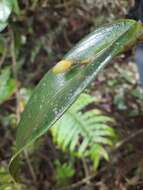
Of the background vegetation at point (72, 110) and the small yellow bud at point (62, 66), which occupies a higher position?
the small yellow bud at point (62, 66)

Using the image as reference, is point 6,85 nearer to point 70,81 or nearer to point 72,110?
point 72,110

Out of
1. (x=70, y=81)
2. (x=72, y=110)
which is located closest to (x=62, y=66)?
(x=70, y=81)

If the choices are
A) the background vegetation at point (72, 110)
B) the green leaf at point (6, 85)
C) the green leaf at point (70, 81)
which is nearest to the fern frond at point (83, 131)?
the background vegetation at point (72, 110)

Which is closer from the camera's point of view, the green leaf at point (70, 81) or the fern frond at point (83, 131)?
the green leaf at point (70, 81)

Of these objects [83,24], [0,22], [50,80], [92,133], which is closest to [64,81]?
[50,80]

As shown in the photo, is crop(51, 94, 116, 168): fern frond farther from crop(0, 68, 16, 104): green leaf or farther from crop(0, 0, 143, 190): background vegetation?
crop(0, 68, 16, 104): green leaf

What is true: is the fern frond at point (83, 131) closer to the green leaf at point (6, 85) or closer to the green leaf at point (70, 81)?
the green leaf at point (6, 85)

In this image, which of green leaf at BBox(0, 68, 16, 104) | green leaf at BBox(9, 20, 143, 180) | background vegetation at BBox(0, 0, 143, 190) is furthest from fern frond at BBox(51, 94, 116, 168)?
green leaf at BBox(9, 20, 143, 180)

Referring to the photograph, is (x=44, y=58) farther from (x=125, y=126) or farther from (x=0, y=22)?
(x=0, y=22)
